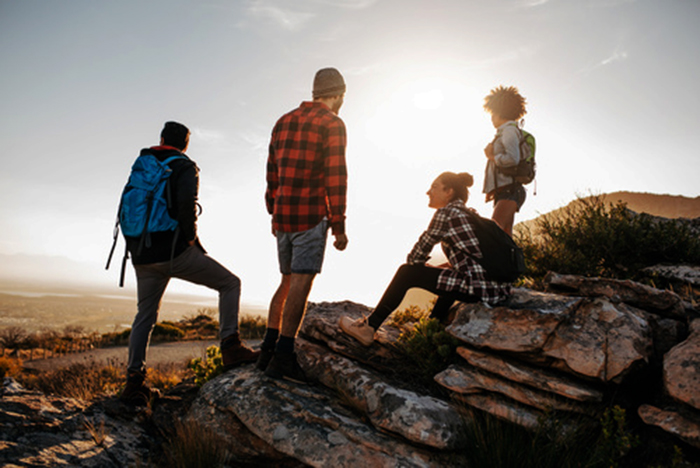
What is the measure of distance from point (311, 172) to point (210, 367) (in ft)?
9.43

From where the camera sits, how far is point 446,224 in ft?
12.7

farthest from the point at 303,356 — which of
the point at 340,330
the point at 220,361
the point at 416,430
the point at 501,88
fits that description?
the point at 501,88

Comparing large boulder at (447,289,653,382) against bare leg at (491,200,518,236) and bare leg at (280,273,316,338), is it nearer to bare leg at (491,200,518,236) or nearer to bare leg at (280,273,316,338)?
bare leg at (491,200,518,236)

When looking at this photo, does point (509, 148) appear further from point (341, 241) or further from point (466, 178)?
point (341, 241)

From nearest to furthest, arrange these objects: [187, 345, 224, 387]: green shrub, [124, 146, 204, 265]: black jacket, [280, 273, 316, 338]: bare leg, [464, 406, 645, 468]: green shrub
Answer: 1. [464, 406, 645, 468]: green shrub
2. [280, 273, 316, 338]: bare leg
3. [124, 146, 204, 265]: black jacket
4. [187, 345, 224, 387]: green shrub

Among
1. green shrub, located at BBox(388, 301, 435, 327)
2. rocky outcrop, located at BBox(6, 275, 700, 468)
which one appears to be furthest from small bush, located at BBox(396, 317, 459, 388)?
green shrub, located at BBox(388, 301, 435, 327)

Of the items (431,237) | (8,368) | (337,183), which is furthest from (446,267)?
(8,368)

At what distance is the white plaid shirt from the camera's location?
3744mm

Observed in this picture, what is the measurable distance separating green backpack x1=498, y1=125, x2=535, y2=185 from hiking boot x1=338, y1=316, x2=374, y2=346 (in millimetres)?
2892

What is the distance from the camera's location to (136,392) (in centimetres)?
400

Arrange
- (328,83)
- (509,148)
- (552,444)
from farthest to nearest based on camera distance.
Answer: (509,148) → (328,83) → (552,444)

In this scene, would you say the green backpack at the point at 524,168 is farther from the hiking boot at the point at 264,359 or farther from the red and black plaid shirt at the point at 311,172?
the hiking boot at the point at 264,359

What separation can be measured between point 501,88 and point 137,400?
21.0ft

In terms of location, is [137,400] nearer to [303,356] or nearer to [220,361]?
[220,361]
